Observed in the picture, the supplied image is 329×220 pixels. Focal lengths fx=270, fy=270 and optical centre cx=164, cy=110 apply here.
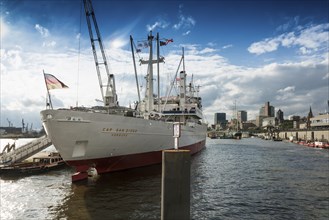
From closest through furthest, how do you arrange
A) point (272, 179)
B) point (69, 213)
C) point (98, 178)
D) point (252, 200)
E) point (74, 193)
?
point (69, 213) < point (252, 200) < point (74, 193) < point (98, 178) < point (272, 179)

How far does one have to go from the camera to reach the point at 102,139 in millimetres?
27906

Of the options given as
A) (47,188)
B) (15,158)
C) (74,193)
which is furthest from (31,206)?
(15,158)

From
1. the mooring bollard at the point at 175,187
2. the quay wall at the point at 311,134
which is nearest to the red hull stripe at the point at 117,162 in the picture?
the mooring bollard at the point at 175,187

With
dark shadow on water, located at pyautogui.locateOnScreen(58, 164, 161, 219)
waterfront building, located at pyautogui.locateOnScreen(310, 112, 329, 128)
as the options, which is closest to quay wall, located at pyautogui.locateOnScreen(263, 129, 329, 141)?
waterfront building, located at pyautogui.locateOnScreen(310, 112, 329, 128)

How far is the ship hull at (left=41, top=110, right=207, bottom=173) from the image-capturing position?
83.9ft

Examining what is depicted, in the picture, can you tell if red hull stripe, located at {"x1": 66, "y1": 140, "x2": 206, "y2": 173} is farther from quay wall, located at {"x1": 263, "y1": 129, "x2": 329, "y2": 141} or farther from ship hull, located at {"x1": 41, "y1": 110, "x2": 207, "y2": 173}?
quay wall, located at {"x1": 263, "y1": 129, "x2": 329, "y2": 141}

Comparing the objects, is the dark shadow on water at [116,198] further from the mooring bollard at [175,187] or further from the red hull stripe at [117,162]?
the mooring bollard at [175,187]

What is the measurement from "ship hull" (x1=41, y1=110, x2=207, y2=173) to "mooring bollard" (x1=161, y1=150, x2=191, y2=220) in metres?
19.0

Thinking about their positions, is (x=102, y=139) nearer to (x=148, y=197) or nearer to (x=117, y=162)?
(x=117, y=162)

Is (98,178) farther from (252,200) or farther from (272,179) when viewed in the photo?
(272,179)

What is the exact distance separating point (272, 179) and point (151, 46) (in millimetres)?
27742

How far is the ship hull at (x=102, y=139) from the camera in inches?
1007

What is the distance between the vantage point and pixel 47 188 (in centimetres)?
2498

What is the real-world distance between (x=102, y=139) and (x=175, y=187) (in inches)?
795
